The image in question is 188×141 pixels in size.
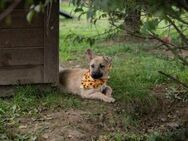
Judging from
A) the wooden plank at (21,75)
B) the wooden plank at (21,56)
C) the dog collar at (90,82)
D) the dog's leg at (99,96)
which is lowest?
the dog's leg at (99,96)

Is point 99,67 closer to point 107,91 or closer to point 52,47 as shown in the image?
point 107,91

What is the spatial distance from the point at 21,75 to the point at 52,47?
52 centimetres

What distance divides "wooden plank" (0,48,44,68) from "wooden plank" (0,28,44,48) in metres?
0.06

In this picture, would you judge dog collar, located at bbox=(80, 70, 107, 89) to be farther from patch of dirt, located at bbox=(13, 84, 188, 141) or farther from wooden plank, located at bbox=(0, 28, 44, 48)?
wooden plank, located at bbox=(0, 28, 44, 48)

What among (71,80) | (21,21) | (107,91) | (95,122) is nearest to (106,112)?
(95,122)

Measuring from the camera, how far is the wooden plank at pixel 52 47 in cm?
594

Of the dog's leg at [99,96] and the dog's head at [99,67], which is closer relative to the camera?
the dog's leg at [99,96]

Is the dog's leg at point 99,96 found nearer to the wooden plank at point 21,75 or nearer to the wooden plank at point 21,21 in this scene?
the wooden plank at point 21,75

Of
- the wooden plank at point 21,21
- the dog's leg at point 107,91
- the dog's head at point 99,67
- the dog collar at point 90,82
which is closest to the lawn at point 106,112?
the dog's leg at point 107,91

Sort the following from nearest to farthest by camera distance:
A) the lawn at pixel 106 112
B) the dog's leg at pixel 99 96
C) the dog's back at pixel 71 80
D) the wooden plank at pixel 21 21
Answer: the lawn at pixel 106 112 < the wooden plank at pixel 21 21 < the dog's leg at pixel 99 96 < the dog's back at pixel 71 80

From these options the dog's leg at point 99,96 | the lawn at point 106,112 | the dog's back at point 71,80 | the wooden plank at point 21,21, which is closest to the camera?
the lawn at point 106,112

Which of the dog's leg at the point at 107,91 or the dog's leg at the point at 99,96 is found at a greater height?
the dog's leg at the point at 107,91

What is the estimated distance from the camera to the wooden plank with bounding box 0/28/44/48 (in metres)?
5.82

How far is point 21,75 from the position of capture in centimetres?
600
